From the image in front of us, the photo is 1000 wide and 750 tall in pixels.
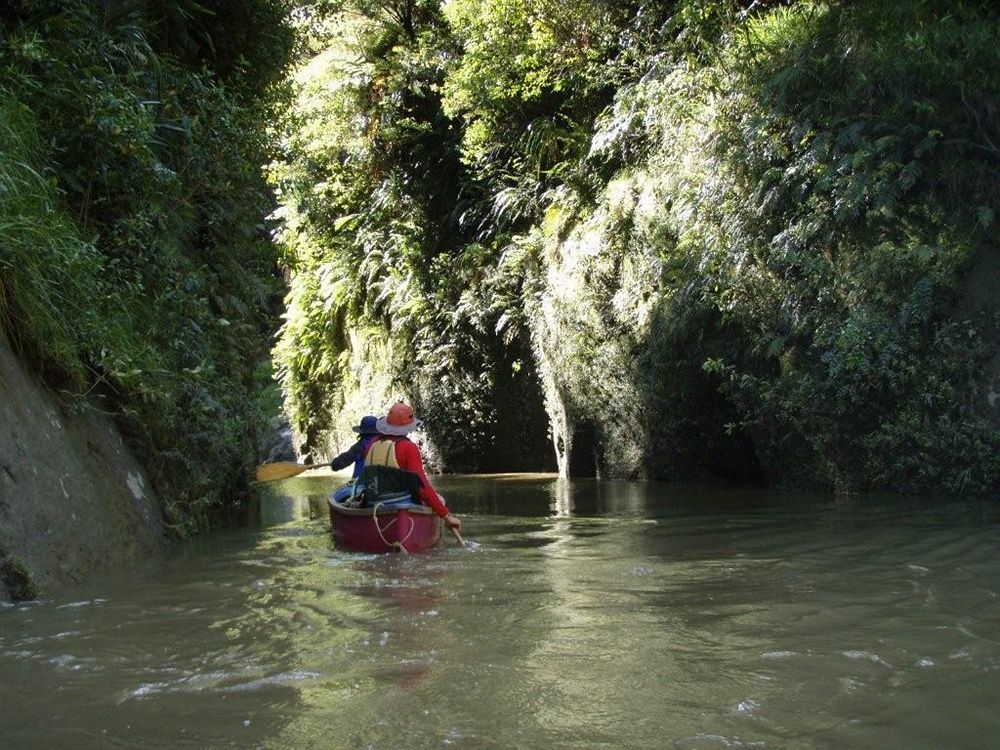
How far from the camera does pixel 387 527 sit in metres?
9.11

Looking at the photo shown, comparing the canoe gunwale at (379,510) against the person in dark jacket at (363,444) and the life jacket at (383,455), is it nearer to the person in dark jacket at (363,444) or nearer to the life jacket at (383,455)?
the life jacket at (383,455)

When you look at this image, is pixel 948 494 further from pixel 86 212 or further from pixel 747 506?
pixel 86 212

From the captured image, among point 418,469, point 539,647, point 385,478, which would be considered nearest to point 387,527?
point 385,478

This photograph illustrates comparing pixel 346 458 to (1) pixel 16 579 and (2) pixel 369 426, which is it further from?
(1) pixel 16 579

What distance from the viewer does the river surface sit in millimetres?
4016

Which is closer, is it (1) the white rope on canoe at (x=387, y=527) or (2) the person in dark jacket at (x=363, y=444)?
(1) the white rope on canoe at (x=387, y=527)

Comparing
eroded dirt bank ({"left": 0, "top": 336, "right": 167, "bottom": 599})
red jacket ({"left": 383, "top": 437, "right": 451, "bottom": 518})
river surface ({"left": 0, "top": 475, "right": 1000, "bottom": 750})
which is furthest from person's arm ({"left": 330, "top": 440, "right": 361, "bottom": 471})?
eroded dirt bank ({"left": 0, "top": 336, "right": 167, "bottom": 599})

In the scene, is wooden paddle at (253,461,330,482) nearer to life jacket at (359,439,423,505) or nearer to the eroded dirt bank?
life jacket at (359,439,423,505)

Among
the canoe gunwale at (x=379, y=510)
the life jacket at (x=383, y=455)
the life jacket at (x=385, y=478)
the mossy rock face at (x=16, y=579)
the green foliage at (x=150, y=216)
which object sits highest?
the green foliage at (x=150, y=216)

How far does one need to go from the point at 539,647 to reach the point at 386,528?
401cm

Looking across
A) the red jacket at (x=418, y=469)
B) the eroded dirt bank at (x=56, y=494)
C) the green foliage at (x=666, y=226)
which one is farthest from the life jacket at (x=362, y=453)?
the green foliage at (x=666, y=226)

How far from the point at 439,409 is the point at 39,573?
14.5 m

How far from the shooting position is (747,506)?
11562 millimetres

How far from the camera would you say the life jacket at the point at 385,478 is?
937 centimetres
